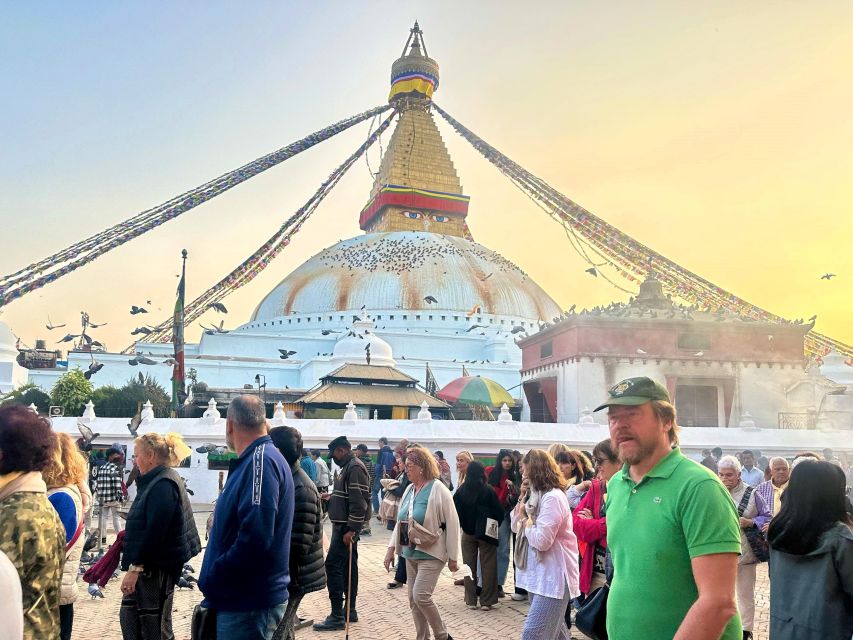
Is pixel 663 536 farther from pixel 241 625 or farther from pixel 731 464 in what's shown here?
pixel 731 464

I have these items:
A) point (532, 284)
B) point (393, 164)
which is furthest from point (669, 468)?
point (393, 164)

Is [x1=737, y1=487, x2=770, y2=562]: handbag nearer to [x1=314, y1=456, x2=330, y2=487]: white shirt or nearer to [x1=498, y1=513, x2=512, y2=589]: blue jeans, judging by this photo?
[x1=498, y1=513, x2=512, y2=589]: blue jeans

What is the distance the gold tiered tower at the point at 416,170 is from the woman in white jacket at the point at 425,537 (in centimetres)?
4730

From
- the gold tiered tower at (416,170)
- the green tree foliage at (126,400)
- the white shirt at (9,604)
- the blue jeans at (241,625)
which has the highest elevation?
the gold tiered tower at (416,170)

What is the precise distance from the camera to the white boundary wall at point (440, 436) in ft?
55.6

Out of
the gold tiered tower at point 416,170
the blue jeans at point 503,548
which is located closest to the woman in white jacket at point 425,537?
the blue jeans at point 503,548

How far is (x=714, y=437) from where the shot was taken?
18.4m

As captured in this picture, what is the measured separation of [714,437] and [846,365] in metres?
14.5

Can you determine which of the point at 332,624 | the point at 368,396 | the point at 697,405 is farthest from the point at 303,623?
the point at 697,405

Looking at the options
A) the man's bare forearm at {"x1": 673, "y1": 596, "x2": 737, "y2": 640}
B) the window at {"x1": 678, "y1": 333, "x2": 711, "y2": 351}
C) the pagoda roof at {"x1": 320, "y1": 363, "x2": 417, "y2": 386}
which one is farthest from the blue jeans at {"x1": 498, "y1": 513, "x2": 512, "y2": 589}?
the window at {"x1": 678, "y1": 333, "x2": 711, "y2": 351}

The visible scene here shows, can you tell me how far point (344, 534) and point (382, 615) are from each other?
3.87ft

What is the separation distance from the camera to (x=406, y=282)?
43.0 meters

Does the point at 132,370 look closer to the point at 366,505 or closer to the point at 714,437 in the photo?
the point at 714,437

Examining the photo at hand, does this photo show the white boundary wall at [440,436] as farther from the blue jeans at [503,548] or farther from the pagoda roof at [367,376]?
the blue jeans at [503,548]
